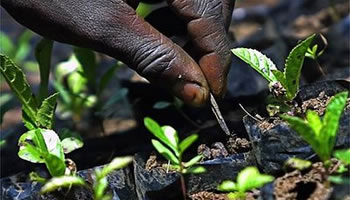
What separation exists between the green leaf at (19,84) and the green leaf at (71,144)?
0.34ft

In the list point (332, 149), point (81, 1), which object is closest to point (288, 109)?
point (332, 149)

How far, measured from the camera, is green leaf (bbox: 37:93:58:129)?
1754 mm

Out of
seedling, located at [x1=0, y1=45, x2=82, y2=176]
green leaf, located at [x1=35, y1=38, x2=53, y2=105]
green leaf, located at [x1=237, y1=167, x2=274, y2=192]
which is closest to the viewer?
green leaf, located at [x1=237, y1=167, x2=274, y2=192]

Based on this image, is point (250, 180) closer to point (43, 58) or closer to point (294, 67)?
point (294, 67)

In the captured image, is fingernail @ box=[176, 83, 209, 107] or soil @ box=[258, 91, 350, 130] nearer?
soil @ box=[258, 91, 350, 130]

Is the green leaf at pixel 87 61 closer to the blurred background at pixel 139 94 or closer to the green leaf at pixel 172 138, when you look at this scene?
the blurred background at pixel 139 94

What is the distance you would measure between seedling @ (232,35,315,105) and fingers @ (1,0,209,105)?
0.13 m

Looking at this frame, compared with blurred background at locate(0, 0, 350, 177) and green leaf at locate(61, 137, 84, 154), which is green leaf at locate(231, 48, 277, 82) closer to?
blurred background at locate(0, 0, 350, 177)

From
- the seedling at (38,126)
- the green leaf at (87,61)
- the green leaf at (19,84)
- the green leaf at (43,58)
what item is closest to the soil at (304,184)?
the seedling at (38,126)

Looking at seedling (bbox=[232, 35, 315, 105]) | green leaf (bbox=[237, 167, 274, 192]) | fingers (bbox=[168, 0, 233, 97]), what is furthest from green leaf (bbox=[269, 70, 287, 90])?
green leaf (bbox=[237, 167, 274, 192])

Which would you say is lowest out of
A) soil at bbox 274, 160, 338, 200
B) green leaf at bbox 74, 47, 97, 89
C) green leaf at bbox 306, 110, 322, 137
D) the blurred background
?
the blurred background

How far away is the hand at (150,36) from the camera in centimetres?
165

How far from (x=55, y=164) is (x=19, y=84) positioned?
0.51 m

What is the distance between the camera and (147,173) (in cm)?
162
